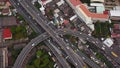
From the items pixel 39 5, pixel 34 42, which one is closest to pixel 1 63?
pixel 34 42

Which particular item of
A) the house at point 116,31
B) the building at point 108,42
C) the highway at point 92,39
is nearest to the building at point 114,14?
the house at point 116,31

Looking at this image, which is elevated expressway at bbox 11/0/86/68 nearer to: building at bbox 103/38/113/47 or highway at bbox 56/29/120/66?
highway at bbox 56/29/120/66

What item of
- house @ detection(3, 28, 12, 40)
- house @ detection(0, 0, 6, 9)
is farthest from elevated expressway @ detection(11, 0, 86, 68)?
house @ detection(3, 28, 12, 40)

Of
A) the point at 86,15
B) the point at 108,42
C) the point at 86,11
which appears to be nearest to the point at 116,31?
the point at 108,42

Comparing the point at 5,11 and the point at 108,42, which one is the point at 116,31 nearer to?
the point at 108,42

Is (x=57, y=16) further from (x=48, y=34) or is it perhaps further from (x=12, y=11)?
(x=12, y=11)

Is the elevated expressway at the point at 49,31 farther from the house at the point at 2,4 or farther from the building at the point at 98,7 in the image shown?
the building at the point at 98,7
